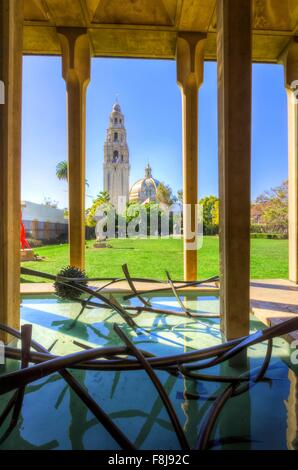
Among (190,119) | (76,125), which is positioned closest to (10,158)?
(76,125)

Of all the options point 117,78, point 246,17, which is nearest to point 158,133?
point 117,78

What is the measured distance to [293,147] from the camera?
6875 mm

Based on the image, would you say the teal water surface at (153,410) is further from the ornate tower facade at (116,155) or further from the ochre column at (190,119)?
the ornate tower facade at (116,155)

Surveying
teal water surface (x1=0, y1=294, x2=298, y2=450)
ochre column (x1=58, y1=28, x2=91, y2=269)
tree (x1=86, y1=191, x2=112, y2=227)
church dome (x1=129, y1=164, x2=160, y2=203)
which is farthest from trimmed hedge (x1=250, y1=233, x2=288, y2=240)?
church dome (x1=129, y1=164, x2=160, y2=203)

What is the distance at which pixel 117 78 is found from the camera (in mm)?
17062

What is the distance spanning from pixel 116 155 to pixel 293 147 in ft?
161

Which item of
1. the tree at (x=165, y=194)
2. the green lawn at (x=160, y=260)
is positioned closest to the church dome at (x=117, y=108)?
the tree at (x=165, y=194)

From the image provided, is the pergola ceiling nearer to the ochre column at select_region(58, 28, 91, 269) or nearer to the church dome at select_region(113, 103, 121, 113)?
the ochre column at select_region(58, 28, 91, 269)

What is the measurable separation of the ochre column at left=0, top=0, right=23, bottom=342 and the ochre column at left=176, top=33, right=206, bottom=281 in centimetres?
442

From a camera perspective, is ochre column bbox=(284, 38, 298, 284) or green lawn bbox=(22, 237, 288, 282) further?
green lawn bbox=(22, 237, 288, 282)

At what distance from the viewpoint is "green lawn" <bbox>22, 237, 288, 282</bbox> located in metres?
11.9

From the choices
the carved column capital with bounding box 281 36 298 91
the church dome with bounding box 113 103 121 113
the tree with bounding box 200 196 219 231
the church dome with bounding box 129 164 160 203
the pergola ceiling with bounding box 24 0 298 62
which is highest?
the church dome with bounding box 113 103 121 113

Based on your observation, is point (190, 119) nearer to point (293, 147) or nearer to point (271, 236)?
point (293, 147)
